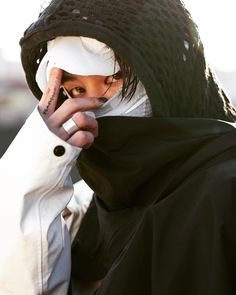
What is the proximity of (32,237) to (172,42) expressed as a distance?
67 centimetres

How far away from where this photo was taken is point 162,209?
2180 mm

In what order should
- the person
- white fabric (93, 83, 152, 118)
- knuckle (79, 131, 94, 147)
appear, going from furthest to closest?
1. white fabric (93, 83, 152, 118)
2. knuckle (79, 131, 94, 147)
3. the person

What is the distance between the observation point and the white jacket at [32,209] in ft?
7.73

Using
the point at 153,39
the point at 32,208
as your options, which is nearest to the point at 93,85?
the point at 153,39

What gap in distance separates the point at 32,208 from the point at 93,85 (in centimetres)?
41

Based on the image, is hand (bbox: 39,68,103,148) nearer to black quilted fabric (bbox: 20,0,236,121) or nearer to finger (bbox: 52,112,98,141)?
finger (bbox: 52,112,98,141)

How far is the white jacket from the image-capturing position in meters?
2.36

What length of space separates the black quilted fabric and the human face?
0.12m

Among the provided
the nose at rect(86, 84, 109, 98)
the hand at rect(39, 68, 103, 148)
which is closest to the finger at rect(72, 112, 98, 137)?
the hand at rect(39, 68, 103, 148)

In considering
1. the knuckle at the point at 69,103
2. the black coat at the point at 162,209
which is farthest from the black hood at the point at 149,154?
the knuckle at the point at 69,103

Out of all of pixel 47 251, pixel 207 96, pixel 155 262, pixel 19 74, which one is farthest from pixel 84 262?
pixel 19 74

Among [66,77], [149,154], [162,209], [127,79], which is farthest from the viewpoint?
[66,77]

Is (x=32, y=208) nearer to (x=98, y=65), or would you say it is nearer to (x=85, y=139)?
(x=85, y=139)

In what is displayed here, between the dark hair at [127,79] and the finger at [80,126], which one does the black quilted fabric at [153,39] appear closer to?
the dark hair at [127,79]
